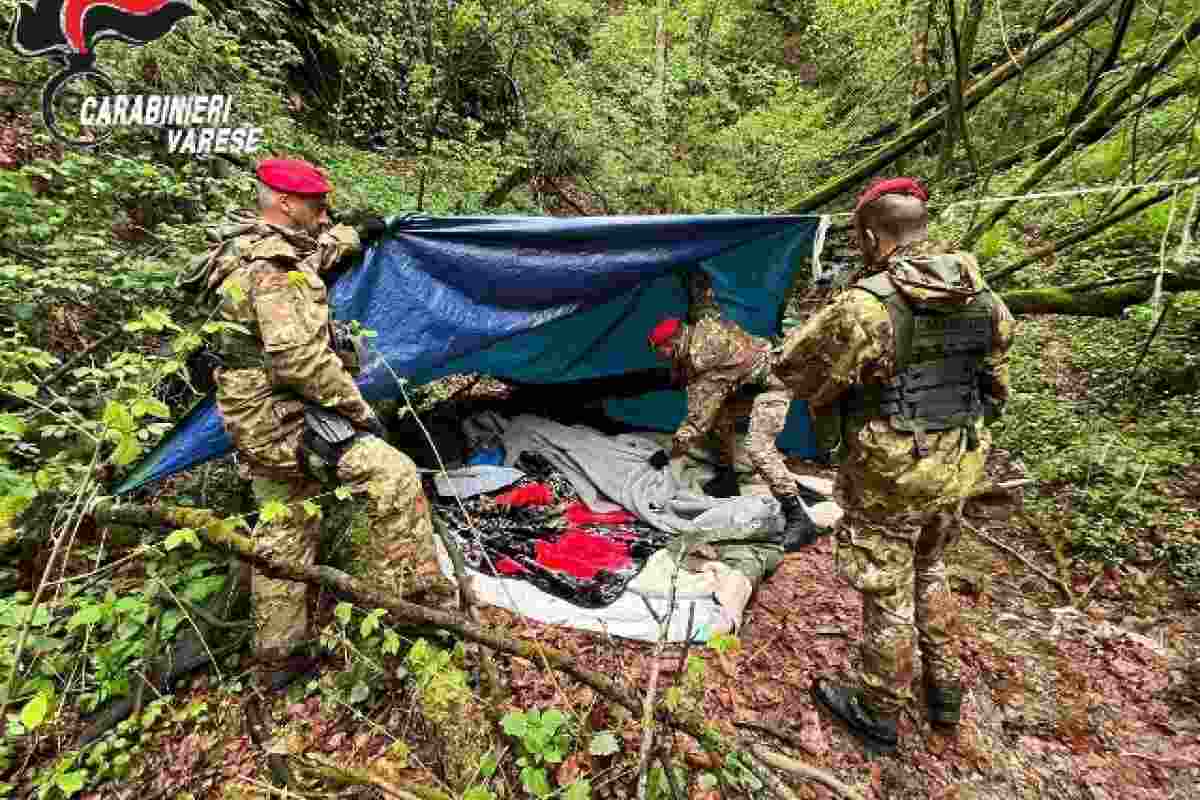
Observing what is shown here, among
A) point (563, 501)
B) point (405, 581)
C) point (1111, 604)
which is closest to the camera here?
point (405, 581)

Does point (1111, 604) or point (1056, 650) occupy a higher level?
point (1111, 604)

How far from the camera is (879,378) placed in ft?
6.57

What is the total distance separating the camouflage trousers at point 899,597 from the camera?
203 centimetres

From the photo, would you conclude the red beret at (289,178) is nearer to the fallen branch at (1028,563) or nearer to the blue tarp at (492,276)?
the blue tarp at (492,276)

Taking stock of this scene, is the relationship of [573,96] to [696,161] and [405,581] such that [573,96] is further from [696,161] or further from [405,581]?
[405,581]

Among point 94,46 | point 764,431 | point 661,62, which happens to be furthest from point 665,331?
point 661,62

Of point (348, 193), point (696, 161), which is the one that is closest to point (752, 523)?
point (348, 193)

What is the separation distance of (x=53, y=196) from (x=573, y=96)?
5768 mm

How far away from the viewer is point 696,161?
30.6 feet

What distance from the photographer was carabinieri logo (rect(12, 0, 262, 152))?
3234 millimetres

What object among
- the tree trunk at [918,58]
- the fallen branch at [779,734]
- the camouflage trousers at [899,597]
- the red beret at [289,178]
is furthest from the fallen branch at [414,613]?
the tree trunk at [918,58]

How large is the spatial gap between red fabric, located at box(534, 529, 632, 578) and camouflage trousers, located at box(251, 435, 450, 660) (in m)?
0.76

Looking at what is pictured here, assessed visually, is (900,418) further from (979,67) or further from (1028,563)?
(979,67)

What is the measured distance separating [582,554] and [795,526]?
1.34 m
